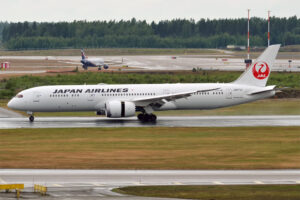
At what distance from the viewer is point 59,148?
40.5m

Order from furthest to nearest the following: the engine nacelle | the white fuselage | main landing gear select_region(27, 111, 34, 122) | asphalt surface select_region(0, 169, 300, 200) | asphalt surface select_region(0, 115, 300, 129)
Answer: main landing gear select_region(27, 111, 34, 122)
the white fuselage
the engine nacelle
asphalt surface select_region(0, 115, 300, 129)
asphalt surface select_region(0, 169, 300, 200)

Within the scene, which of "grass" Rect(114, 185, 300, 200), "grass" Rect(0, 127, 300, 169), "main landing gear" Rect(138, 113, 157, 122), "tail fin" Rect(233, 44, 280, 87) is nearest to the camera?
"grass" Rect(114, 185, 300, 200)

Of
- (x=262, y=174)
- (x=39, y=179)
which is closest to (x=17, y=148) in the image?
(x=39, y=179)

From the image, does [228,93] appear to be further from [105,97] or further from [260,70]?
[105,97]

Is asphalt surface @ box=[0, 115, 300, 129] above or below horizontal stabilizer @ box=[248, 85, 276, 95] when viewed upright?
below

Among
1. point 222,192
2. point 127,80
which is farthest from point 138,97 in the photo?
point 127,80

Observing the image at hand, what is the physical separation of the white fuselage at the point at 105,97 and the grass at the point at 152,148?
232 inches

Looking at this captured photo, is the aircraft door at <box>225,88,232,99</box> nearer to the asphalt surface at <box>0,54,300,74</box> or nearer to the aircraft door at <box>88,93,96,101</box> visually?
the aircraft door at <box>88,93,96,101</box>

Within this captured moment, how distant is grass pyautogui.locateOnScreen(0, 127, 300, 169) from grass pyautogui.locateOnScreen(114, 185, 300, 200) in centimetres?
523

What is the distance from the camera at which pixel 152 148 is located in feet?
132

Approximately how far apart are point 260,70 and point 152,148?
21.2 meters

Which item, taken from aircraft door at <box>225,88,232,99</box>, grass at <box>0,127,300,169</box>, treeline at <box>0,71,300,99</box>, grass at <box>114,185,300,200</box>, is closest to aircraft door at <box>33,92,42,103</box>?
grass at <box>0,127,300,169</box>

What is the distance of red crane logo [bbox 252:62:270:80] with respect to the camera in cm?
5775

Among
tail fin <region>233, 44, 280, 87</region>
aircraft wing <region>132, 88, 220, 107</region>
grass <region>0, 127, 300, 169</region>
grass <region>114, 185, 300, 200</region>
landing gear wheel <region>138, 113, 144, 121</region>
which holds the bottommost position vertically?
grass <region>114, 185, 300, 200</region>
